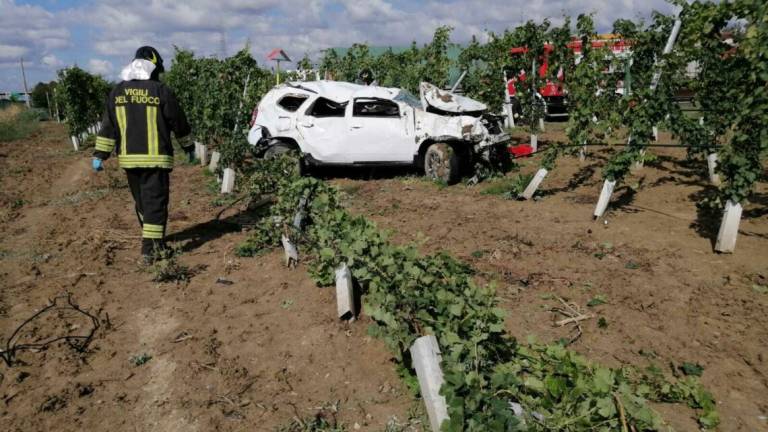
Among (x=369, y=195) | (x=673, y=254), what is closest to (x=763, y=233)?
(x=673, y=254)

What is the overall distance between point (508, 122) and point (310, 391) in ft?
52.4

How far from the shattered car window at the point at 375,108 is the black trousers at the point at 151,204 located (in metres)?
4.71

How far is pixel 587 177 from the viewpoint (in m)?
9.65

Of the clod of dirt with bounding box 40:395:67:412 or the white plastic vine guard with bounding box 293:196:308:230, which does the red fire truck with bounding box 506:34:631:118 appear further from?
the clod of dirt with bounding box 40:395:67:412

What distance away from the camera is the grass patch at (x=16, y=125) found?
929 inches

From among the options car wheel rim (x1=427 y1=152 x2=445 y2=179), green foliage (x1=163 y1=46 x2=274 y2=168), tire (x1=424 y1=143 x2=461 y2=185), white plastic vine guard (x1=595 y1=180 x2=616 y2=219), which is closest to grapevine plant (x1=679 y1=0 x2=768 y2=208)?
white plastic vine guard (x1=595 y1=180 x2=616 y2=219)

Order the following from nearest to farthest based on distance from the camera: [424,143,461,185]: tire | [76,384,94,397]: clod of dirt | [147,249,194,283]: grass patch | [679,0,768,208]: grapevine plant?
[76,384,94,397]: clod of dirt
[679,0,768,208]: grapevine plant
[147,249,194,283]: grass patch
[424,143,461,185]: tire

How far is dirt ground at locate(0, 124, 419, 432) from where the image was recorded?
128 inches

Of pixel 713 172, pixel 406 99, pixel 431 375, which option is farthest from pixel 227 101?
pixel 431 375

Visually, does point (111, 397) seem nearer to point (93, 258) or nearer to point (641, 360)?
point (93, 258)

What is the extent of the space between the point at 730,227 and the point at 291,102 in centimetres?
773

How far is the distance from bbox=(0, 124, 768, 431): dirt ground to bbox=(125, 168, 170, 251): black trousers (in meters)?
0.35

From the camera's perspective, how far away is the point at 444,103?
9867 mm

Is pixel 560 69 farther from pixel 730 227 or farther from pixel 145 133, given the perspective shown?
pixel 145 133
